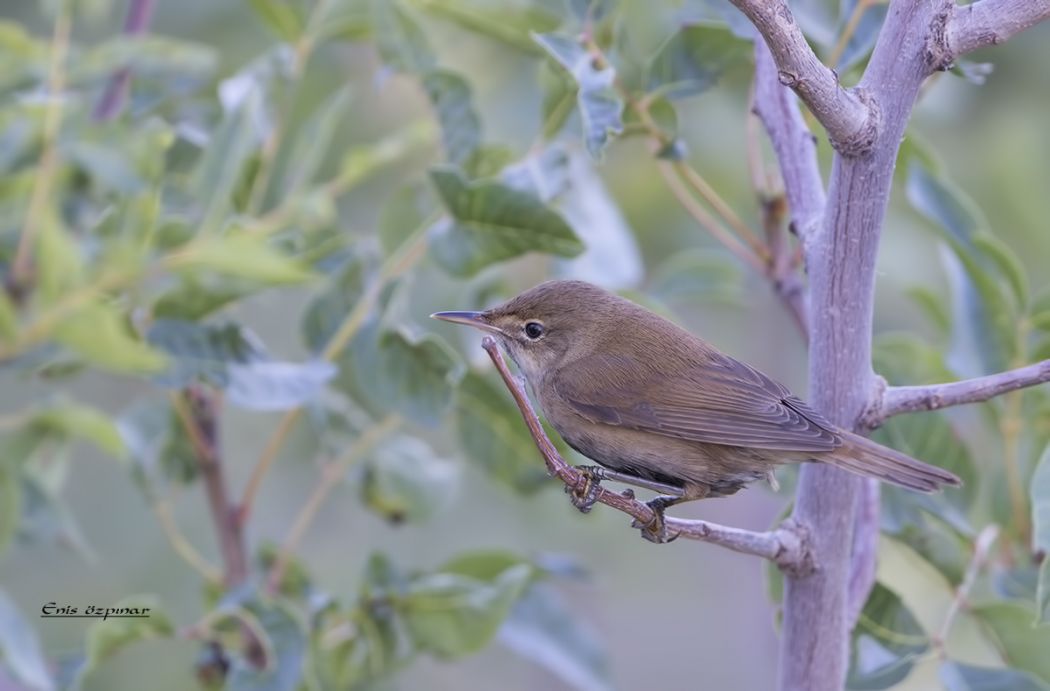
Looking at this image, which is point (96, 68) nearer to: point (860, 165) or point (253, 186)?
point (253, 186)

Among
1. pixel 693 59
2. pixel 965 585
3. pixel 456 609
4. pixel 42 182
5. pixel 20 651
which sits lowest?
pixel 20 651

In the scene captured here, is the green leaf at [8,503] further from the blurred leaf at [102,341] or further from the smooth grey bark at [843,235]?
the smooth grey bark at [843,235]

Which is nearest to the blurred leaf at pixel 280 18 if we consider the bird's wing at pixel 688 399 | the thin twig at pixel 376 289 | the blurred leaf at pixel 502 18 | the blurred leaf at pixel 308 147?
the blurred leaf at pixel 308 147

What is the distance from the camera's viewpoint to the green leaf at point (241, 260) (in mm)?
2521

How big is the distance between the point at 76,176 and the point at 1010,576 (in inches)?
108

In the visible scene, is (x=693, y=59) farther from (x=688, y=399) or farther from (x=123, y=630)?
(x=123, y=630)

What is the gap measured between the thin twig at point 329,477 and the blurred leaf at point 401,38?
0.89 metres

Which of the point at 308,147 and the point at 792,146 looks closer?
the point at 792,146

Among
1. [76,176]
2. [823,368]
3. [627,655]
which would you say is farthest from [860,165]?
[627,655]

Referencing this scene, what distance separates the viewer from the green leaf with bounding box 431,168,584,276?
8.73 feet

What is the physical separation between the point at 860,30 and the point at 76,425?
2.03m

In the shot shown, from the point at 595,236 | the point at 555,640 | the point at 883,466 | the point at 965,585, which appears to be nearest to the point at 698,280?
the point at 595,236

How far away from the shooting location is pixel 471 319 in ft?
9.95

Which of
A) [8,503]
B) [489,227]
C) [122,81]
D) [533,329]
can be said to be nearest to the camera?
[489,227]
